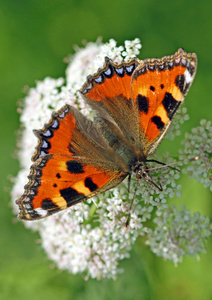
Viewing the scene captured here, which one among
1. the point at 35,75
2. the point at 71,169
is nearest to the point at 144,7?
the point at 35,75

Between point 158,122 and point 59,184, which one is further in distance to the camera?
point 158,122

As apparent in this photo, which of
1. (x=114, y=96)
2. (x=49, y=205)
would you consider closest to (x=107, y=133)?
(x=114, y=96)

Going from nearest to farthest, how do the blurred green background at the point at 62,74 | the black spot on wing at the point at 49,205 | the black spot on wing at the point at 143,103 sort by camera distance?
the black spot on wing at the point at 49,205 < the black spot on wing at the point at 143,103 < the blurred green background at the point at 62,74

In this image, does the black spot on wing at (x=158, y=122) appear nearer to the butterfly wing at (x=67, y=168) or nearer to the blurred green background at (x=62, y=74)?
the butterfly wing at (x=67, y=168)

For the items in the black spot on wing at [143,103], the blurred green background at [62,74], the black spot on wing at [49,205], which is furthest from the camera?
the blurred green background at [62,74]

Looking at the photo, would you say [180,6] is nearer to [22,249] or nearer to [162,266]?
[162,266]

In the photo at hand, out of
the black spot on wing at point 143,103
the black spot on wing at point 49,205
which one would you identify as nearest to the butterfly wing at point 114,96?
the black spot on wing at point 143,103

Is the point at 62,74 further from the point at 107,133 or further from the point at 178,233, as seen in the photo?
the point at 178,233
